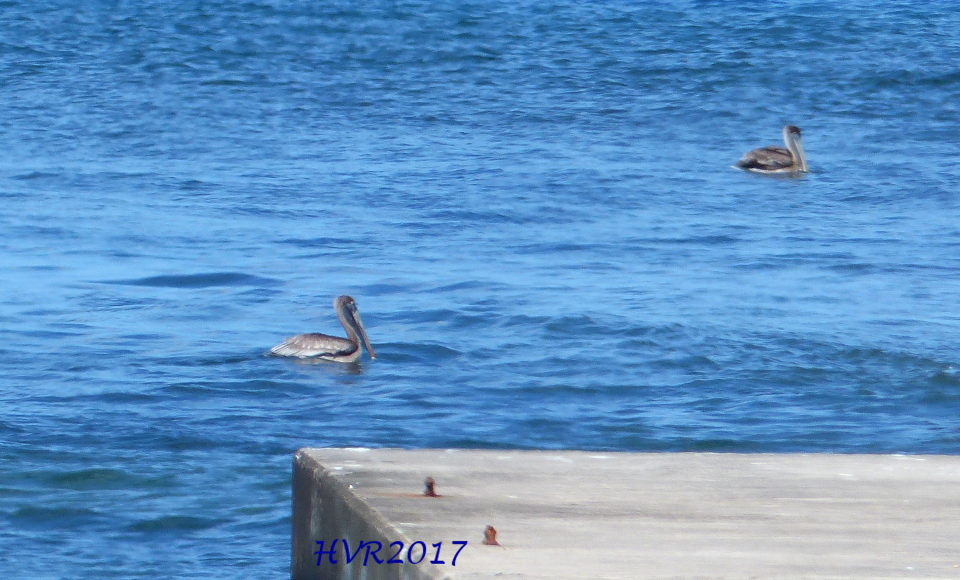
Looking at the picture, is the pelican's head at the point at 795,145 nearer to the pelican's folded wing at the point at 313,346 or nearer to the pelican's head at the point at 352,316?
the pelican's head at the point at 352,316

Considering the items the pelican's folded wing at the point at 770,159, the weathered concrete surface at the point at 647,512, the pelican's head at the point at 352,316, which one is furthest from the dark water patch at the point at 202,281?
the weathered concrete surface at the point at 647,512

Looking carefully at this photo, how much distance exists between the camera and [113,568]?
604cm

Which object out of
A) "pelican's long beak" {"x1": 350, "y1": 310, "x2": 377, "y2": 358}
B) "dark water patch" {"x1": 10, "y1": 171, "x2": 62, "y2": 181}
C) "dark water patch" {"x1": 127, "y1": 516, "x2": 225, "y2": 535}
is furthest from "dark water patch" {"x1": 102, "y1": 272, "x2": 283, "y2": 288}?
"dark water patch" {"x1": 127, "y1": 516, "x2": 225, "y2": 535}

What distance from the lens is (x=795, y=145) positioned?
54.7 ft

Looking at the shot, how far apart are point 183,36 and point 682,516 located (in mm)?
22070

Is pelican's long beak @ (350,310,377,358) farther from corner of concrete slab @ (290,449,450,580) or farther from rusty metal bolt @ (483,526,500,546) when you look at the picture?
rusty metal bolt @ (483,526,500,546)

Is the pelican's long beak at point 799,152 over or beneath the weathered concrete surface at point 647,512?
beneath

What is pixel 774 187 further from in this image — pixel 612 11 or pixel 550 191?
pixel 612 11

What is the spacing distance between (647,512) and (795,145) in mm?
13001

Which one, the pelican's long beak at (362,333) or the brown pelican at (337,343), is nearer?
the brown pelican at (337,343)

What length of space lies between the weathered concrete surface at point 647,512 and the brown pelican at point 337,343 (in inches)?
191

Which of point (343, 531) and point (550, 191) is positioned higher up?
point (343, 531)

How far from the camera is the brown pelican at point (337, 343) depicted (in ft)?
31.6

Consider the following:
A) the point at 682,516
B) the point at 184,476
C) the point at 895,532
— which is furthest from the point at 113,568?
the point at 895,532
